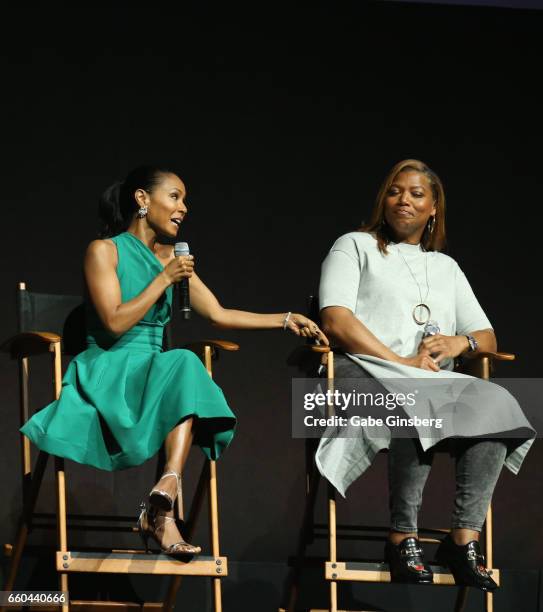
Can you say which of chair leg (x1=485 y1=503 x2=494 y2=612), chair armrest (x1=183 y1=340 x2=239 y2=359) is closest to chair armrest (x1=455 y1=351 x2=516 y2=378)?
chair leg (x1=485 y1=503 x2=494 y2=612)

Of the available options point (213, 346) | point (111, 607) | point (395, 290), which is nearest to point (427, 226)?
point (395, 290)

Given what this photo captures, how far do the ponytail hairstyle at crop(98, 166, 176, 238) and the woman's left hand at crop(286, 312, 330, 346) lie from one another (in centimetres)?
60

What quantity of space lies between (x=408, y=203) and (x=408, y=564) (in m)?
1.19

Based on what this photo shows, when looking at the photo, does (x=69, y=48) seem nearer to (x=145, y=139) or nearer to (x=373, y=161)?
(x=145, y=139)

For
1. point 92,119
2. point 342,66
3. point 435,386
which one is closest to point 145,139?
point 92,119

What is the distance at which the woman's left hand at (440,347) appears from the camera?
3289 mm

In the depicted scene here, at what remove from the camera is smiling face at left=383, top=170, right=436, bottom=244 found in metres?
3.48

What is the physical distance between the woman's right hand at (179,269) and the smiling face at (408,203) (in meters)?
0.81

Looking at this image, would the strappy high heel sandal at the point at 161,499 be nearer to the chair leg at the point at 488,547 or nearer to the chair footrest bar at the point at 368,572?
the chair footrest bar at the point at 368,572

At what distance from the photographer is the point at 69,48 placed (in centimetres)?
408

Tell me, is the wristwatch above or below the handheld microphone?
below

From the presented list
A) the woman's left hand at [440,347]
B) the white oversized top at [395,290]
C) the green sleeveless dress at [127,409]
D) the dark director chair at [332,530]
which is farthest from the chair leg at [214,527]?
the woman's left hand at [440,347]

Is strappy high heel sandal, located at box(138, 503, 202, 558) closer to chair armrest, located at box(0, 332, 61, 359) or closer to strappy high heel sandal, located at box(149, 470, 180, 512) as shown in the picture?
strappy high heel sandal, located at box(149, 470, 180, 512)

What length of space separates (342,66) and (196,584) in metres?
2.11
